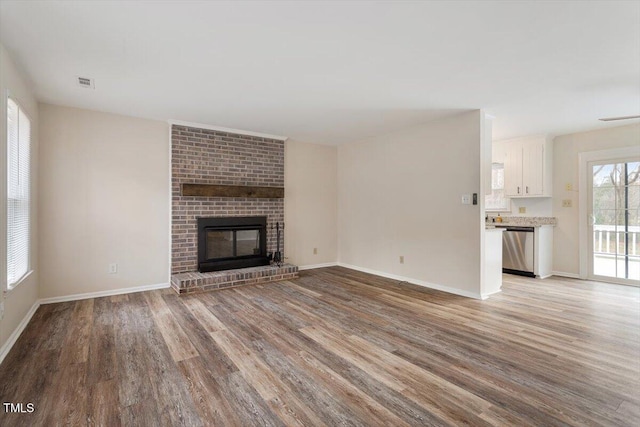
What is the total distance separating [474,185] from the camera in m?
3.92

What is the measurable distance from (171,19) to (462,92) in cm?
280

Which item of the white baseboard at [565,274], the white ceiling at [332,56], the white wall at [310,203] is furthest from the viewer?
the white wall at [310,203]

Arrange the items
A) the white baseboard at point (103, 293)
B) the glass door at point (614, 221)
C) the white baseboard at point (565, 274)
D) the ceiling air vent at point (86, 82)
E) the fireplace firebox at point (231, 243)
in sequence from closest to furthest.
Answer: the ceiling air vent at point (86, 82), the white baseboard at point (103, 293), the glass door at point (614, 221), the fireplace firebox at point (231, 243), the white baseboard at point (565, 274)

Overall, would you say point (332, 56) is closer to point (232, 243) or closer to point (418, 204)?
point (418, 204)

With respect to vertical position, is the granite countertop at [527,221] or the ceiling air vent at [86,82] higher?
the ceiling air vent at [86,82]

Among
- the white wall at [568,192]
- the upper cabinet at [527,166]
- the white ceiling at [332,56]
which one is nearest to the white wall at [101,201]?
the white ceiling at [332,56]

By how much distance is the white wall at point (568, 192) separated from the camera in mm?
4914

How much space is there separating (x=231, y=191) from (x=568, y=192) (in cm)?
550

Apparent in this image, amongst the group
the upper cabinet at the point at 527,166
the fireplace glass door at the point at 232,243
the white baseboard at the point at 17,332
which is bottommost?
the white baseboard at the point at 17,332

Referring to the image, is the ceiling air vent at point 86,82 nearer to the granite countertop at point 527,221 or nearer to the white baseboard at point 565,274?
the granite countertop at point 527,221

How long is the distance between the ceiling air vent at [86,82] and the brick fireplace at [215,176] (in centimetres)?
132

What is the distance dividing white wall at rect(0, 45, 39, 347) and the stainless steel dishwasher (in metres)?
6.34

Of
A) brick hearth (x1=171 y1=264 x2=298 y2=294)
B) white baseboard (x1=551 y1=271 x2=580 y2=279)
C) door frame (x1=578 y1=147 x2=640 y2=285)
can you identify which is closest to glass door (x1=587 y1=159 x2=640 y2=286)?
door frame (x1=578 y1=147 x2=640 y2=285)

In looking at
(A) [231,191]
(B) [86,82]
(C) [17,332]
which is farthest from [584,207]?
(C) [17,332]
